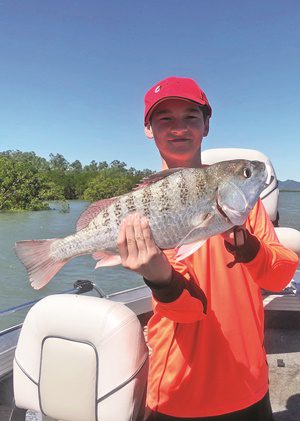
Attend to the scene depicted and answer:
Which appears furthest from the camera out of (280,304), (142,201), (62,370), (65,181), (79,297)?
(65,181)

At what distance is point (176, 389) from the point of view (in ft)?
6.21

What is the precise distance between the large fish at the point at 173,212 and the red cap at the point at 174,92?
39 cm

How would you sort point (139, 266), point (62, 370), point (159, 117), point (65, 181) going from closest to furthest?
point (139, 266) < point (159, 117) < point (62, 370) < point (65, 181)

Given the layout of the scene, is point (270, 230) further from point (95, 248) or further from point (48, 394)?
point (48, 394)

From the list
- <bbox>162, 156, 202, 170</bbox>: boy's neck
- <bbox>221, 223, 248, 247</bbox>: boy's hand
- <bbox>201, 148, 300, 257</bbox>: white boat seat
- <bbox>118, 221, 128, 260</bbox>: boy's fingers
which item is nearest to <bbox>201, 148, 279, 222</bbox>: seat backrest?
<bbox>201, 148, 300, 257</bbox>: white boat seat

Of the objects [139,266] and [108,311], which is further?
[108,311]

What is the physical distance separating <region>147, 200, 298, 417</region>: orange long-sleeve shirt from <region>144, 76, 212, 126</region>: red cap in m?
0.73

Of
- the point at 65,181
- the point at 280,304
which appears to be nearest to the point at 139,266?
the point at 280,304

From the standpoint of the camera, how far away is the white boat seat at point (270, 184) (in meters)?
4.26

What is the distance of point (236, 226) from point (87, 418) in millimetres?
1295

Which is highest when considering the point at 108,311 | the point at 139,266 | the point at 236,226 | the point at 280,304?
the point at 236,226

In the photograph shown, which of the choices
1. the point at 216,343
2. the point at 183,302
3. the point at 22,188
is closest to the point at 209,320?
the point at 216,343

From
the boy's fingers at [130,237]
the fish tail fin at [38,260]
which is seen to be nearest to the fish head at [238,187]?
the boy's fingers at [130,237]

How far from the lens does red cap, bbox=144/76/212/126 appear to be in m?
2.01
